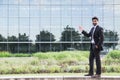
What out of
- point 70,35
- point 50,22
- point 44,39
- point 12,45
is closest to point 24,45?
point 12,45

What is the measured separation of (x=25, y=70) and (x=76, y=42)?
3318 centimetres

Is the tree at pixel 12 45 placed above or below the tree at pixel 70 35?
below

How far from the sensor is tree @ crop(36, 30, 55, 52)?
162 feet

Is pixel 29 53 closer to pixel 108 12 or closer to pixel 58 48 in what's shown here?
A: pixel 58 48

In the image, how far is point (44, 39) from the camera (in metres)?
49.7

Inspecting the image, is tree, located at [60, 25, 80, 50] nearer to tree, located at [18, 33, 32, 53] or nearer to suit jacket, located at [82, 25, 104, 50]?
tree, located at [18, 33, 32, 53]

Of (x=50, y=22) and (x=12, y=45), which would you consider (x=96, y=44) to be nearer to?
(x=12, y=45)

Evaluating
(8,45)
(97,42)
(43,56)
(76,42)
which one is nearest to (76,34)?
(76,42)

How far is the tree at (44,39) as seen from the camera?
162ft

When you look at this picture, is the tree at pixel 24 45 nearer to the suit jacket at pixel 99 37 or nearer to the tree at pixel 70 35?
the tree at pixel 70 35

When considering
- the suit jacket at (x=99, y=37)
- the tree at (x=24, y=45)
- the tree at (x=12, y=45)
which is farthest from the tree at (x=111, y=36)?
the suit jacket at (x=99, y=37)

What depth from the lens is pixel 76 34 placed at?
4978cm

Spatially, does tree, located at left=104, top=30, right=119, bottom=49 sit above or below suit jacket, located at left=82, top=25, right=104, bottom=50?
above

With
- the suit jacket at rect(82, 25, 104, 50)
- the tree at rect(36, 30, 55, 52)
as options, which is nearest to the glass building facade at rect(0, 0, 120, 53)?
the tree at rect(36, 30, 55, 52)
